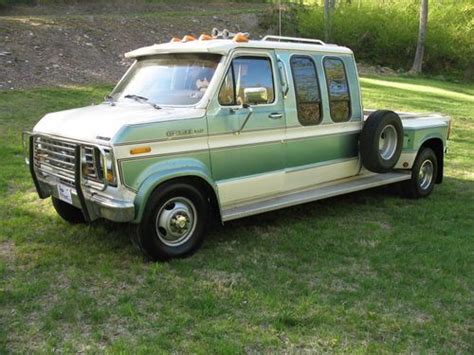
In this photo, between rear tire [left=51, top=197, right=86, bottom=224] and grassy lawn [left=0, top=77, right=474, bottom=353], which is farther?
rear tire [left=51, top=197, right=86, bottom=224]

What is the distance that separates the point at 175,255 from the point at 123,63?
1394cm

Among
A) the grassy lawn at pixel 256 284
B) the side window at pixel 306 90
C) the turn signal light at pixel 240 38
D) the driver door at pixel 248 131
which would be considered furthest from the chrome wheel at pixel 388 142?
the turn signal light at pixel 240 38

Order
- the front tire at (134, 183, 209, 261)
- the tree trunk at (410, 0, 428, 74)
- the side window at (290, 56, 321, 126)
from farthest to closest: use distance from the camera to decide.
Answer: the tree trunk at (410, 0, 428, 74) → the side window at (290, 56, 321, 126) → the front tire at (134, 183, 209, 261)

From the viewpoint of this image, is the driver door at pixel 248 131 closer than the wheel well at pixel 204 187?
No

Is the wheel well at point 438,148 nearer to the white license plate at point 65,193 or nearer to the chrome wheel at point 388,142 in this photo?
the chrome wheel at point 388,142

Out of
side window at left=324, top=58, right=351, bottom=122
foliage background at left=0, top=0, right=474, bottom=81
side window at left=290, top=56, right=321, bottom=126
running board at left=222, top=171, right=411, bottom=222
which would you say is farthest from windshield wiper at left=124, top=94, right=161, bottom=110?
foliage background at left=0, top=0, right=474, bottom=81

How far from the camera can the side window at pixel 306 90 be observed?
21.4 feet

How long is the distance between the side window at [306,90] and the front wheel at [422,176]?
207 centimetres

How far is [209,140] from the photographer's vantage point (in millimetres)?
5625

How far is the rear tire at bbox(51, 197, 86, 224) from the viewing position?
6.37 m

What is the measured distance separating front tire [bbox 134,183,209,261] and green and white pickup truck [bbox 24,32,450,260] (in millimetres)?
12

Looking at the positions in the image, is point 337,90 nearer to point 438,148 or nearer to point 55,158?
point 438,148

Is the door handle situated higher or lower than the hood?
lower

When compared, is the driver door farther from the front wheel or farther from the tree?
the tree
